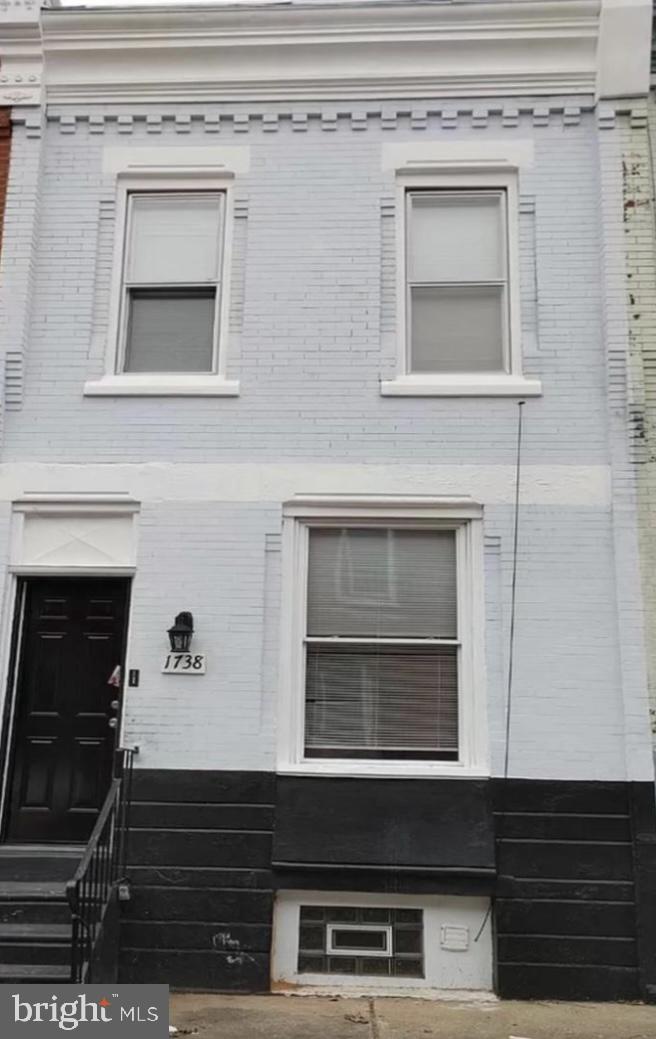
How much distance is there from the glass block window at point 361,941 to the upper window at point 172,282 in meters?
4.19

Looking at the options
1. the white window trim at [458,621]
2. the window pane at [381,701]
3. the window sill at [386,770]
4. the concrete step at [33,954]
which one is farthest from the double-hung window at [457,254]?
the concrete step at [33,954]

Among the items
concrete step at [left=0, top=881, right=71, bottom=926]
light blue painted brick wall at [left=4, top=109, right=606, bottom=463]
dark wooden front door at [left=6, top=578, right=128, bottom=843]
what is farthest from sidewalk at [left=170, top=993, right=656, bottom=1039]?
light blue painted brick wall at [left=4, top=109, right=606, bottom=463]

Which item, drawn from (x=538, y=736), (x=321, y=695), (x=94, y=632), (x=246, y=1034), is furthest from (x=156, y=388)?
(x=246, y=1034)

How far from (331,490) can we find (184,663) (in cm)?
166

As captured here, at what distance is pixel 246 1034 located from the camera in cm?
520

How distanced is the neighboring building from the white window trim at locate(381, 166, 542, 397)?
33mm

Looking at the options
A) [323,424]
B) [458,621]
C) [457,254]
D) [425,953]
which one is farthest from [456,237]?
[425,953]

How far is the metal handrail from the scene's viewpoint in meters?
5.16

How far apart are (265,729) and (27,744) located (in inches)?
72.1

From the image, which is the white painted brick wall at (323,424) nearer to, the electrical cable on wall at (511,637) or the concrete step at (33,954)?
the electrical cable on wall at (511,637)

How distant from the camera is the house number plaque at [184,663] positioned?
21.7 ft

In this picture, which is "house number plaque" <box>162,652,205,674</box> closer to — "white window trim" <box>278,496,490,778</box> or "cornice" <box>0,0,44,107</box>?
"white window trim" <box>278,496,490,778</box>

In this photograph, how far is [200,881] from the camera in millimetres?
6309

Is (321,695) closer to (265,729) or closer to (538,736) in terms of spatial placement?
Answer: (265,729)
